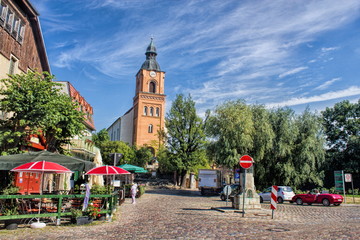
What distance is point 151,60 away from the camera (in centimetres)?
7462

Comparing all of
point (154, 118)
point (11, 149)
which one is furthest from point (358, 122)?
point (11, 149)

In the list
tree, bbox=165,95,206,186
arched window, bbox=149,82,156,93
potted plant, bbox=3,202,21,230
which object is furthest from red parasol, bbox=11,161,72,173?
arched window, bbox=149,82,156,93

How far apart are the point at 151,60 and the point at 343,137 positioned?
45446mm

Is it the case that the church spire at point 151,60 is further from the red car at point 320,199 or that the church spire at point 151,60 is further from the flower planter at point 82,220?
the flower planter at point 82,220

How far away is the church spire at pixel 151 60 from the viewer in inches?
2872

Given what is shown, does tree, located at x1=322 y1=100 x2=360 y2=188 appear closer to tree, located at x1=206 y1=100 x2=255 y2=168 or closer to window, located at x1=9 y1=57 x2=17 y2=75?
tree, located at x1=206 y1=100 x2=255 y2=168

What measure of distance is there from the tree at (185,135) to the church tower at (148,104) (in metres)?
21.1

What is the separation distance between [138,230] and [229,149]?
65.6 ft

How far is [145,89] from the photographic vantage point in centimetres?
7094

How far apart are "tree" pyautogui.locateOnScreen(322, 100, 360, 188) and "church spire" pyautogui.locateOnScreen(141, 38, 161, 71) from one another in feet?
129

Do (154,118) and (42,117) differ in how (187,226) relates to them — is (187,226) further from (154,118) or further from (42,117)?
(154,118)

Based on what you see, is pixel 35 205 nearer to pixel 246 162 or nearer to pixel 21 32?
pixel 246 162

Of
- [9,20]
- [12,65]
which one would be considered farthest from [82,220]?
[9,20]

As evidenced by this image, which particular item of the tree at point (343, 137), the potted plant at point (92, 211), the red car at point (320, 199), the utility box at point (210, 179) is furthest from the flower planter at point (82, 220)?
the tree at point (343, 137)
